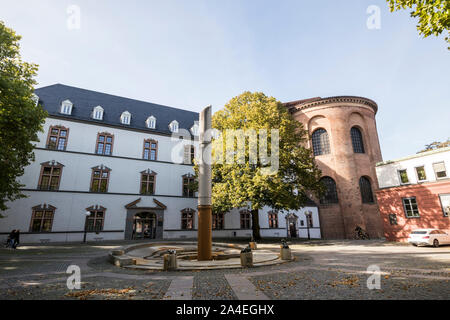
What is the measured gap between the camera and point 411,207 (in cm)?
2167

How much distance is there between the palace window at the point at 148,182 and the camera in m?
27.0

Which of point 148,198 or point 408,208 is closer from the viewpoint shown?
point 408,208

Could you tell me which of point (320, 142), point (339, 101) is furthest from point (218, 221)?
point (339, 101)

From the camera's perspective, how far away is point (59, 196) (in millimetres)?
22688

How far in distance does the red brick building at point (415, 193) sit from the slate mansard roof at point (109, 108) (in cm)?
2606

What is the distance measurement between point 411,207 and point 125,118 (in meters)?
33.1

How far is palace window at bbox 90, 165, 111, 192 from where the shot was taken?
2458cm

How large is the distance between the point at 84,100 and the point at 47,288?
27.6 m

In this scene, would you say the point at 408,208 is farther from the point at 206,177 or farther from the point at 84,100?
the point at 84,100

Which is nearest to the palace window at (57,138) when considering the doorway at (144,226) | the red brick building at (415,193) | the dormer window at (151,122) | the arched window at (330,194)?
the dormer window at (151,122)

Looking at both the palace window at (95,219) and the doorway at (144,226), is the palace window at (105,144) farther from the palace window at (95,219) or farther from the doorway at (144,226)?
the doorway at (144,226)

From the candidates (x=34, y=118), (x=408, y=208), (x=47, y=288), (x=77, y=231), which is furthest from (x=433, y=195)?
(x=77, y=231)
